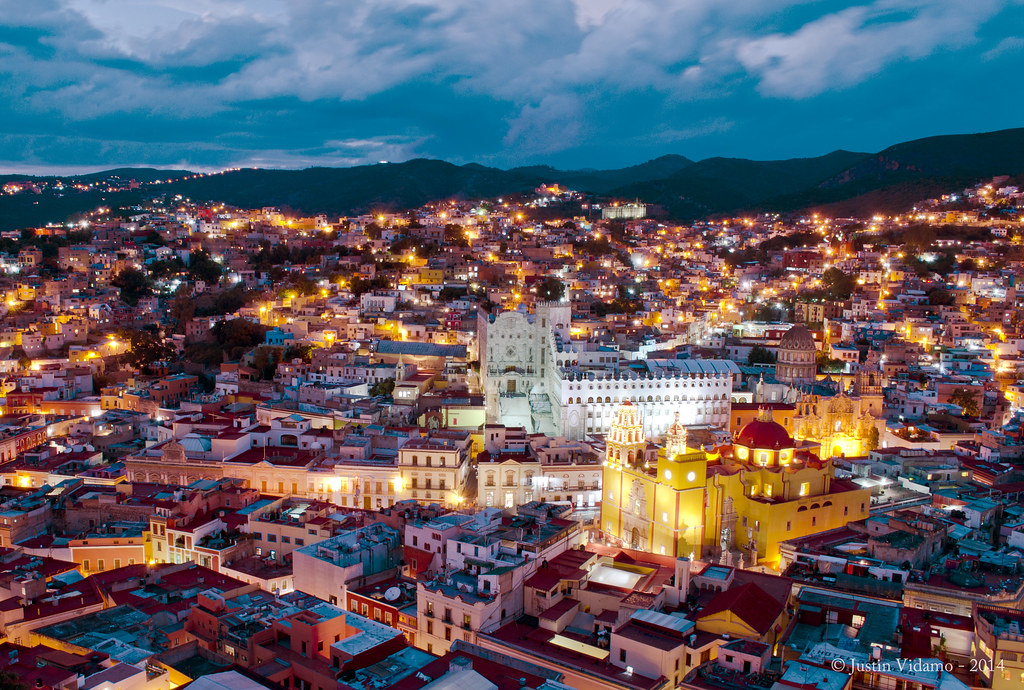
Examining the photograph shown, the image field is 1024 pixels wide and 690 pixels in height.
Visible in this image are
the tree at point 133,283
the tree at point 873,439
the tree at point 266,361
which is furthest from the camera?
the tree at point 133,283

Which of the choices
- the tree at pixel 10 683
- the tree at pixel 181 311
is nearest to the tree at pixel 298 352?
the tree at pixel 181 311

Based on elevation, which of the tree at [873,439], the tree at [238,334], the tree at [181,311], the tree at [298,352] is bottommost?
the tree at [873,439]

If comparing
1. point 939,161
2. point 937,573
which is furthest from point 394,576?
point 939,161

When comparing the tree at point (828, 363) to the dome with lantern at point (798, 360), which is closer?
the dome with lantern at point (798, 360)

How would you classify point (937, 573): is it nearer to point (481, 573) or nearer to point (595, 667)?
point (595, 667)

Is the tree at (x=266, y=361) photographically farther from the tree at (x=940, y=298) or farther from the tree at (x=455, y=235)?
the tree at (x=940, y=298)

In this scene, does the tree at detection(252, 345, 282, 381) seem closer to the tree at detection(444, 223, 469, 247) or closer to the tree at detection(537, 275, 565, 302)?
the tree at detection(537, 275, 565, 302)
